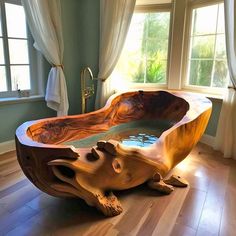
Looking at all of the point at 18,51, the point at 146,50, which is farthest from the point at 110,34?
the point at 18,51

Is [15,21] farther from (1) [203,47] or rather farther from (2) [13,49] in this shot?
(1) [203,47]

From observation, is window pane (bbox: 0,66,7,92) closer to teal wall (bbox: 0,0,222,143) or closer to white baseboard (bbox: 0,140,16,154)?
teal wall (bbox: 0,0,222,143)

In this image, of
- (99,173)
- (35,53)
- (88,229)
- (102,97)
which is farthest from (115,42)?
(88,229)

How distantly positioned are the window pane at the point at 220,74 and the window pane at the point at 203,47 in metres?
0.18

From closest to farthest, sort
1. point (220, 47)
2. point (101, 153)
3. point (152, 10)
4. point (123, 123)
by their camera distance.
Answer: point (101, 153), point (123, 123), point (220, 47), point (152, 10)

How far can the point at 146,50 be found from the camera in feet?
11.6

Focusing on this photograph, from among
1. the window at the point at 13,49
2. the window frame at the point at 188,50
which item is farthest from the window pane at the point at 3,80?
the window frame at the point at 188,50

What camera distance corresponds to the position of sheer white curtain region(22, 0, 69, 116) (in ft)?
9.08

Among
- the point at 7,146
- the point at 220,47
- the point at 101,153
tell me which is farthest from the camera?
the point at 220,47

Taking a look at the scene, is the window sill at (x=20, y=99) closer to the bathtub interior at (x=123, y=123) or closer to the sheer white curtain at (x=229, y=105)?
the bathtub interior at (x=123, y=123)

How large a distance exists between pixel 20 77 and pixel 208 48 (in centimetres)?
262

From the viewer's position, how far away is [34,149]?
1408 mm

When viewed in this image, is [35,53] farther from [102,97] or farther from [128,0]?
[128,0]

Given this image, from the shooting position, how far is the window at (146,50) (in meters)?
3.40
